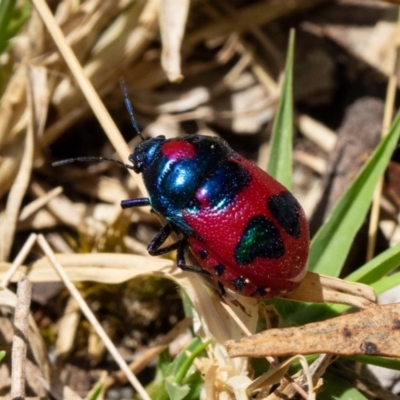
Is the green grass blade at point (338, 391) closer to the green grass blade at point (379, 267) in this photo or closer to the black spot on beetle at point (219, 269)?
the green grass blade at point (379, 267)

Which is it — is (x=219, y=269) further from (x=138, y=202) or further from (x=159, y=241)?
(x=138, y=202)

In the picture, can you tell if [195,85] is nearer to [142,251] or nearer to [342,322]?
[142,251]

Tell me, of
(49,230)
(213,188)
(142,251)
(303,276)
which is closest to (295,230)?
(303,276)

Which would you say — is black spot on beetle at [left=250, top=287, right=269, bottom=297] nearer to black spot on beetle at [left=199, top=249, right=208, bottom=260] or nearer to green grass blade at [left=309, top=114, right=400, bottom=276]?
black spot on beetle at [left=199, top=249, right=208, bottom=260]

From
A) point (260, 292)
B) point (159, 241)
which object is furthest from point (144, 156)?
point (260, 292)

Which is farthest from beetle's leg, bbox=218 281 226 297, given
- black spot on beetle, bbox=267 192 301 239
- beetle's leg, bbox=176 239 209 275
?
black spot on beetle, bbox=267 192 301 239

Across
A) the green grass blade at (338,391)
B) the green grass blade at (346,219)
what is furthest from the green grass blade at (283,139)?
the green grass blade at (338,391)
